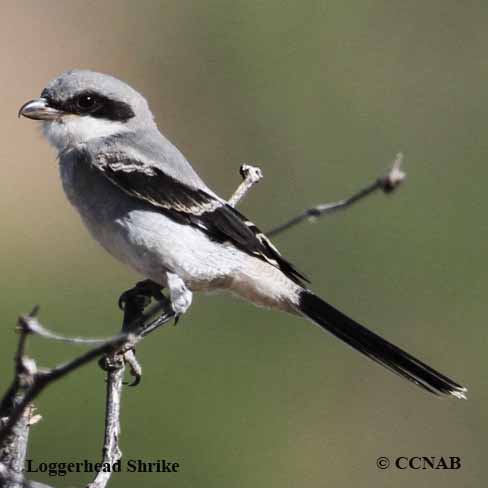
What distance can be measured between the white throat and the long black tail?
32.5 inches

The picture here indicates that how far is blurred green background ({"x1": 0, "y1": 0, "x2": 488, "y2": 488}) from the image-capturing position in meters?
4.61

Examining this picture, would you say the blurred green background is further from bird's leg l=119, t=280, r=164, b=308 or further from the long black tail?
the long black tail

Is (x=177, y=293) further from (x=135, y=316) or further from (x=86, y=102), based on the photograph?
(x=86, y=102)

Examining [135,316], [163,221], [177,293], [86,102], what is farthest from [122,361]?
[86,102]

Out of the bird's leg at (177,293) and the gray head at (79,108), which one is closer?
the bird's leg at (177,293)

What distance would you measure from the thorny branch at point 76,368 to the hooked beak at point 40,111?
0.61 m

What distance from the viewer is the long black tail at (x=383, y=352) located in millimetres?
3062

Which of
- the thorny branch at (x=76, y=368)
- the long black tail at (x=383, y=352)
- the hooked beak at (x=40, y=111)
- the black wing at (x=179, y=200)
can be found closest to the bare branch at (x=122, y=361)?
the thorny branch at (x=76, y=368)

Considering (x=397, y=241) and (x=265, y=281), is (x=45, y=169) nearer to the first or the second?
Answer: (x=397, y=241)

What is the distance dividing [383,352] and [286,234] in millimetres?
2126

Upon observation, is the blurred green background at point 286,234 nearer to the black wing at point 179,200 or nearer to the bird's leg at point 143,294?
the bird's leg at point 143,294

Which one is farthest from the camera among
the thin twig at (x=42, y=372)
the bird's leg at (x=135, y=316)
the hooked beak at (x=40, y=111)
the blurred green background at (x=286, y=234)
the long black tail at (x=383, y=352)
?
the blurred green background at (x=286, y=234)

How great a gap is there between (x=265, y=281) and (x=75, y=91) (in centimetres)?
78

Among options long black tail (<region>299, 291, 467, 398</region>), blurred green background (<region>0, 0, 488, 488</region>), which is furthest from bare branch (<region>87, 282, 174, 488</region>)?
blurred green background (<region>0, 0, 488, 488</region>)
